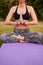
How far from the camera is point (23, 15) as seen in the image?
11.4 feet

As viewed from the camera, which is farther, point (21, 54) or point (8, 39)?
point (8, 39)

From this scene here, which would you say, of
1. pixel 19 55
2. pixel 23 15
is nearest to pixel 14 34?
pixel 23 15

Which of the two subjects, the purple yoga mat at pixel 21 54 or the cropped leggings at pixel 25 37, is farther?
the cropped leggings at pixel 25 37

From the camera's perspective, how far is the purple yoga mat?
2949mm

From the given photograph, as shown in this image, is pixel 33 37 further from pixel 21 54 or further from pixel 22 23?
pixel 21 54

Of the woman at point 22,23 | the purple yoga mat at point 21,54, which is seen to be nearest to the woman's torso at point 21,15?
the woman at point 22,23

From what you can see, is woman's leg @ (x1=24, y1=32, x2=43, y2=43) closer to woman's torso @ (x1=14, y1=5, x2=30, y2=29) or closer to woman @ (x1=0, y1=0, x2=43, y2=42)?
woman @ (x1=0, y1=0, x2=43, y2=42)

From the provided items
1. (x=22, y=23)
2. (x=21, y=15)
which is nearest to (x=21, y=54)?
(x=22, y=23)

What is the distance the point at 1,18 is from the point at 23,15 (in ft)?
43.5

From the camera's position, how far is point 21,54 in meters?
→ 3.04

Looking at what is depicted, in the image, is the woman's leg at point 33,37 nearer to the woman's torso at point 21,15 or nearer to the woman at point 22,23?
the woman at point 22,23

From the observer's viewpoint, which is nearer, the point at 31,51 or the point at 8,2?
the point at 31,51

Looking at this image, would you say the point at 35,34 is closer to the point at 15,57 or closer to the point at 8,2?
the point at 15,57

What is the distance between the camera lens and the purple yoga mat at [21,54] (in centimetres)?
295
